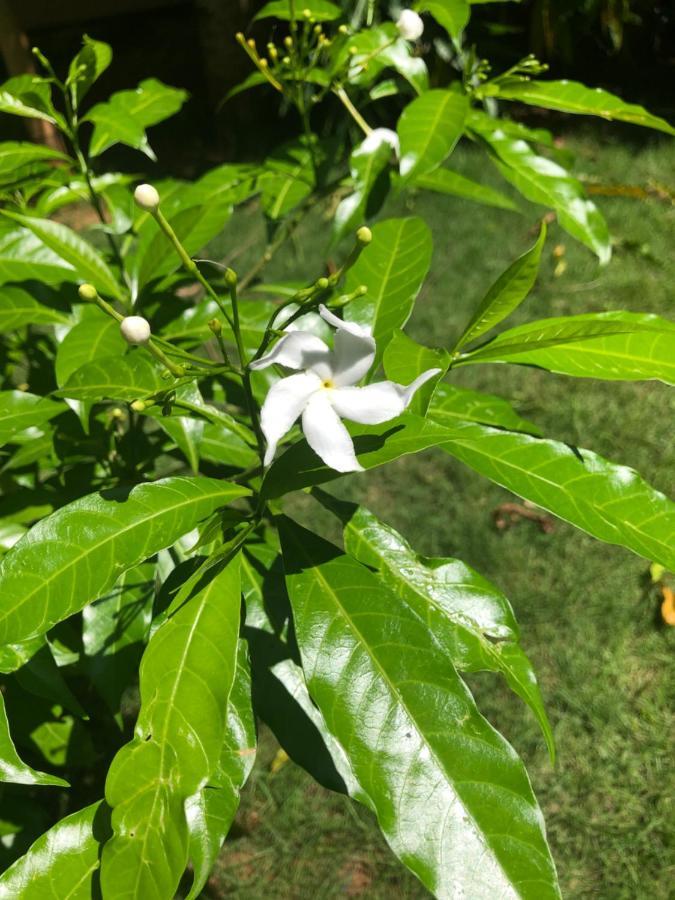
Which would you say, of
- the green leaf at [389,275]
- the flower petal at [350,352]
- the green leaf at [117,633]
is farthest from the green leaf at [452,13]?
the green leaf at [117,633]

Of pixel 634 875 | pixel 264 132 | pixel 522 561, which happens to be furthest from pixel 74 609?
pixel 264 132

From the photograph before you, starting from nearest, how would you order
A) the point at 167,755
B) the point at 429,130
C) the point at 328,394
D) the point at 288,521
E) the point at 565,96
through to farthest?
the point at 167,755 < the point at 328,394 < the point at 288,521 < the point at 429,130 < the point at 565,96

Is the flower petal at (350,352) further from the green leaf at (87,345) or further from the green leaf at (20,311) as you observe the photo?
the green leaf at (20,311)

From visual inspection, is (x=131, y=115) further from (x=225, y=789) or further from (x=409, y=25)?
(x=225, y=789)

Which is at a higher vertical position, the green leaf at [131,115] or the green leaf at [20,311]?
the green leaf at [131,115]

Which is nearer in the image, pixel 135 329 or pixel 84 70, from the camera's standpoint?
pixel 135 329

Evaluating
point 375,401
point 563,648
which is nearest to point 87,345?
point 375,401

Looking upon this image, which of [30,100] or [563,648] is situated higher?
[30,100]
